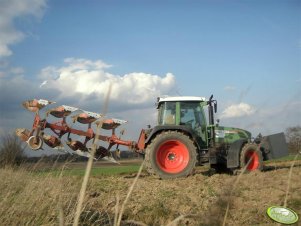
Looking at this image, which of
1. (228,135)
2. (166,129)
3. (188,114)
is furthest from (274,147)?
(166,129)

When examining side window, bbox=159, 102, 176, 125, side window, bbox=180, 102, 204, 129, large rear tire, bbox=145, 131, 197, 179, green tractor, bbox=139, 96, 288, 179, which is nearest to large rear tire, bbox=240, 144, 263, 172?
green tractor, bbox=139, 96, 288, 179

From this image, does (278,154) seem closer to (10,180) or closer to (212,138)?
(212,138)

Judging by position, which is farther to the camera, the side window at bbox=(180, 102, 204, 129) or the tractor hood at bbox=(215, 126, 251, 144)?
the tractor hood at bbox=(215, 126, 251, 144)

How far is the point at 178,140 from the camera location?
12023mm

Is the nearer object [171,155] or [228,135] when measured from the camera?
[171,155]

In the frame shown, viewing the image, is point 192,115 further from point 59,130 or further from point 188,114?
point 59,130

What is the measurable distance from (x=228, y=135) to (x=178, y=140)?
7.75 feet

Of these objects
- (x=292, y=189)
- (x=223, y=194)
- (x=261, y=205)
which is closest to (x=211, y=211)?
(x=223, y=194)

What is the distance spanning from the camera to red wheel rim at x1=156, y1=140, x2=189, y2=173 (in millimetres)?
12102

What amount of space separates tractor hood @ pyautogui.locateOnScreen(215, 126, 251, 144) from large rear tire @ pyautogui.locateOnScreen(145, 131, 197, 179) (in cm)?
164

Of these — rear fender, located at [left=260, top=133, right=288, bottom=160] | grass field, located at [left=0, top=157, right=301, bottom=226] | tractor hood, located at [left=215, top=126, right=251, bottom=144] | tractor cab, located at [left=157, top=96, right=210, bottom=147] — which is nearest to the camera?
grass field, located at [left=0, top=157, right=301, bottom=226]

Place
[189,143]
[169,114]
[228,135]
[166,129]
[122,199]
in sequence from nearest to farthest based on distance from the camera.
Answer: [122,199] → [189,143] → [166,129] → [169,114] → [228,135]

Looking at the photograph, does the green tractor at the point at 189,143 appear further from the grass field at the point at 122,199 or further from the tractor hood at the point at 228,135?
the grass field at the point at 122,199

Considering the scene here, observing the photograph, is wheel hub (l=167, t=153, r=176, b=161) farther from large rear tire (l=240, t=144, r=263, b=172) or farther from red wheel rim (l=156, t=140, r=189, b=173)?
large rear tire (l=240, t=144, r=263, b=172)
